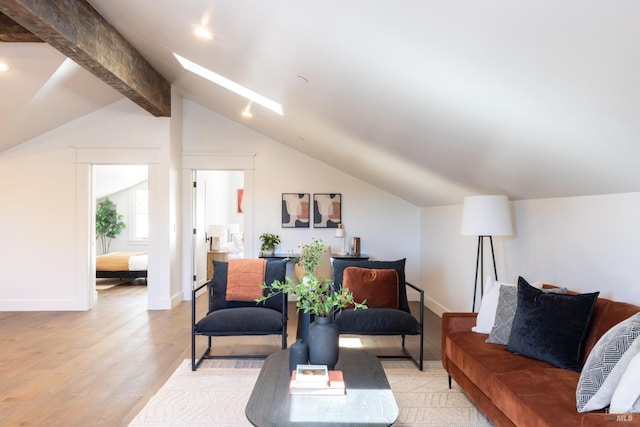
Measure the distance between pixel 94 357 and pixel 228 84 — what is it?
9.59 feet

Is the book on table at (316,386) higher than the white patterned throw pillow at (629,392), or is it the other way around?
the white patterned throw pillow at (629,392)

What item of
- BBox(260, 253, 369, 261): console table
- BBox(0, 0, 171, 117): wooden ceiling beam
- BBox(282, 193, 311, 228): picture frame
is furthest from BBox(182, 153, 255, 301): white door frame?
BBox(0, 0, 171, 117): wooden ceiling beam

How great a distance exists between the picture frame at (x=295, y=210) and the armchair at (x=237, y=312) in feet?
7.76

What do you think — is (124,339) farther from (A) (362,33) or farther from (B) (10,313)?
(A) (362,33)

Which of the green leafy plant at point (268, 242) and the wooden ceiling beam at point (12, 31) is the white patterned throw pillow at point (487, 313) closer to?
the green leafy plant at point (268, 242)

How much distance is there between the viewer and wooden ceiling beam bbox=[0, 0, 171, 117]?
8.71 feet

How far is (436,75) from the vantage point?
1938 mm

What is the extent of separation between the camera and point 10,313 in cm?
531

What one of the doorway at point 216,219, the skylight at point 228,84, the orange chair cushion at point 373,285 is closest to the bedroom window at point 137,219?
the doorway at point 216,219

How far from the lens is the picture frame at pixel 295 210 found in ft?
20.8

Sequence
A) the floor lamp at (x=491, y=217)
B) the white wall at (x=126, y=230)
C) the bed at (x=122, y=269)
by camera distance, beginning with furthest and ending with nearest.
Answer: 1. the white wall at (x=126, y=230)
2. the bed at (x=122, y=269)
3. the floor lamp at (x=491, y=217)

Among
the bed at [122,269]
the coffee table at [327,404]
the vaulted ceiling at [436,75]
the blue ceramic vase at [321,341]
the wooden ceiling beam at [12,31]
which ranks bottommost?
the bed at [122,269]

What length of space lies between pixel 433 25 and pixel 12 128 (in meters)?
5.46

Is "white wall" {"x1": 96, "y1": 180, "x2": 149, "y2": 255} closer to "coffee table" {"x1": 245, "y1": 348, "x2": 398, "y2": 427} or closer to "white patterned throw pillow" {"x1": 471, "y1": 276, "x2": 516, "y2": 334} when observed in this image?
"coffee table" {"x1": 245, "y1": 348, "x2": 398, "y2": 427}
